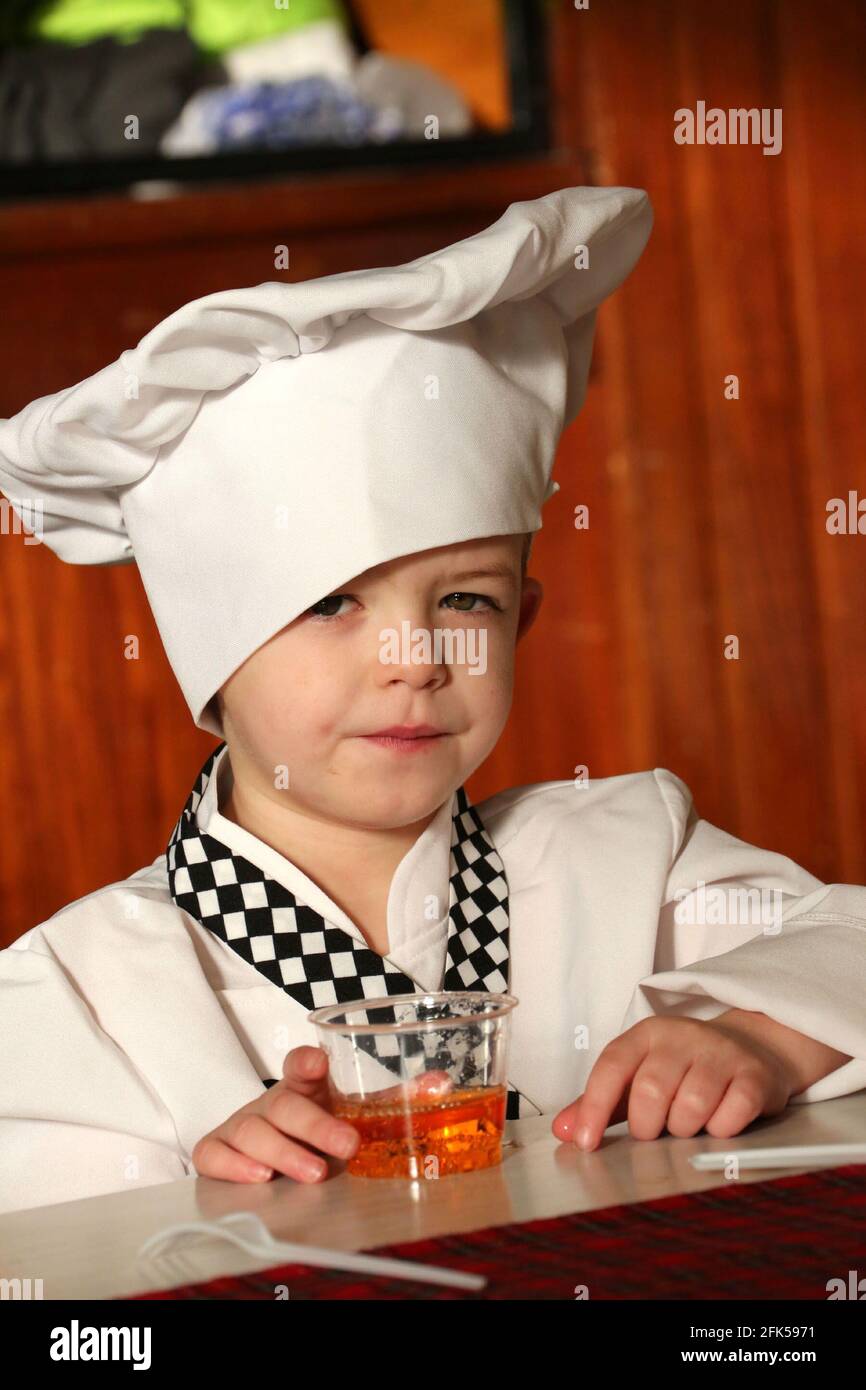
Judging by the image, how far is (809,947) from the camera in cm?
94

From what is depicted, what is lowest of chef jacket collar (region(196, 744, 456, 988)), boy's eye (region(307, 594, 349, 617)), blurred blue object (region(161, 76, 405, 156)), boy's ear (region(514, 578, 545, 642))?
chef jacket collar (region(196, 744, 456, 988))

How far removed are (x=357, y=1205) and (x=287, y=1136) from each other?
106 mm

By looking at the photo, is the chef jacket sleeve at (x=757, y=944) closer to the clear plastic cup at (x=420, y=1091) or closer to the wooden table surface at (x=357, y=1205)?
the wooden table surface at (x=357, y=1205)

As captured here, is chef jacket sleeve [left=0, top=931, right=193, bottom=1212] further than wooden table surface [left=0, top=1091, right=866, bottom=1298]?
Yes

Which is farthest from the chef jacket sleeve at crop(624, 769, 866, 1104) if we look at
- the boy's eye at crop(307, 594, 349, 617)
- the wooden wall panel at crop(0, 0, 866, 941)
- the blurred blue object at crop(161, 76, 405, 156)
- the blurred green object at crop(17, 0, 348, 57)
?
the blurred green object at crop(17, 0, 348, 57)

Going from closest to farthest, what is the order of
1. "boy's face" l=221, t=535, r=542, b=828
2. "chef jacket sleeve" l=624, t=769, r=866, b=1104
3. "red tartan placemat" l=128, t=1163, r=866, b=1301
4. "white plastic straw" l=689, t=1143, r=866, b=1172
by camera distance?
"red tartan placemat" l=128, t=1163, r=866, b=1301 < "white plastic straw" l=689, t=1143, r=866, b=1172 < "chef jacket sleeve" l=624, t=769, r=866, b=1104 < "boy's face" l=221, t=535, r=542, b=828

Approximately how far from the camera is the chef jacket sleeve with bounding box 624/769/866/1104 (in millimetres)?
876

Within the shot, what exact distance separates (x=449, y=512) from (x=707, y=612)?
49.3 inches

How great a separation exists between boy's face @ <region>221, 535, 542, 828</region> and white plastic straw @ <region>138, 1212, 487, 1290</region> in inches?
17.7

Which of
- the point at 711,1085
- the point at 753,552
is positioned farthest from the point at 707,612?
the point at 711,1085

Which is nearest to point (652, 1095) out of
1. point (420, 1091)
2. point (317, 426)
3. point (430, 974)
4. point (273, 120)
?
point (420, 1091)

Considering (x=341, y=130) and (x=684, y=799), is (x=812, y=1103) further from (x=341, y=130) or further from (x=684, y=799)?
(x=341, y=130)

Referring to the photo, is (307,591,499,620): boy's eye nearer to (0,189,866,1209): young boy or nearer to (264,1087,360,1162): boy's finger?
(0,189,866,1209): young boy

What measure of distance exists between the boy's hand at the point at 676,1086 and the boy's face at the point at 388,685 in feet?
0.99
